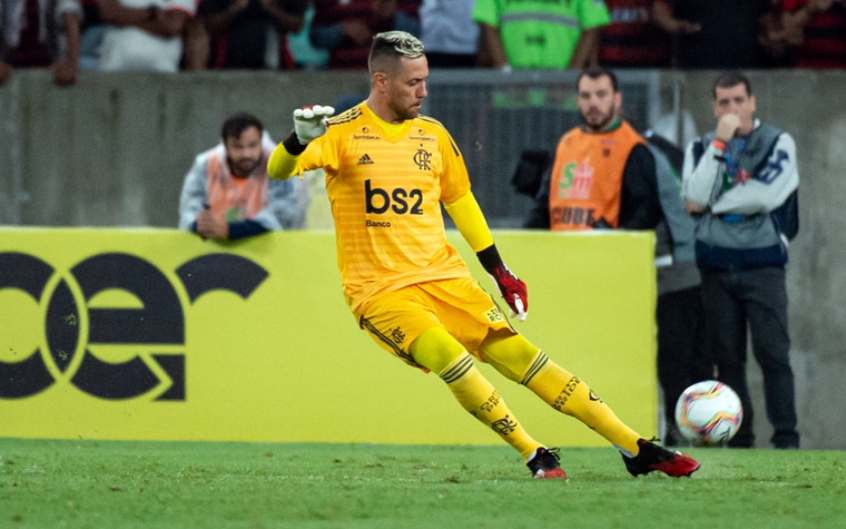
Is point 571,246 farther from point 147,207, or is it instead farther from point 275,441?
point 147,207

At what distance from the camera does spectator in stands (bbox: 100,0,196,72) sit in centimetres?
1100

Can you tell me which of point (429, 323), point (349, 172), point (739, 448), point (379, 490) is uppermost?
point (349, 172)

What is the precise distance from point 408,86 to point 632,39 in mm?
4980

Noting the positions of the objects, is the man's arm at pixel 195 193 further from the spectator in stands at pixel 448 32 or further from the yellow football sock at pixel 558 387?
the yellow football sock at pixel 558 387

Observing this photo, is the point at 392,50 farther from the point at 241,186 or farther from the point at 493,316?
the point at 241,186

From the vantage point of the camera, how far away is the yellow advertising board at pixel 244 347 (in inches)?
353

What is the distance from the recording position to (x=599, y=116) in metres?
9.37

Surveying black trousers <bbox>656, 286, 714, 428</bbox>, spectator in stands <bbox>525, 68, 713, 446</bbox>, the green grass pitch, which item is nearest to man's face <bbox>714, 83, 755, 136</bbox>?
spectator in stands <bbox>525, 68, 713, 446</bbox>

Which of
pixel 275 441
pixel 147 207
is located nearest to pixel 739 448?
pixel 275 441

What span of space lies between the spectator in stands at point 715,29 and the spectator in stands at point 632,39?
6.2 inches

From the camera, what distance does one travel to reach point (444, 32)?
433 inches

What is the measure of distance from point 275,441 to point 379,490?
3158mm

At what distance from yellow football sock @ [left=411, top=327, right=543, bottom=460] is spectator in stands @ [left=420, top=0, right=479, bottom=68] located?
4.94 metres

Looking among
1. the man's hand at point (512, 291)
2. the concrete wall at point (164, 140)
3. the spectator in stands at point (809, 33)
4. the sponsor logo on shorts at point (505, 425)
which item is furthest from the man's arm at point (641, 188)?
the sponsor logo on shorts at point (505, 425)
